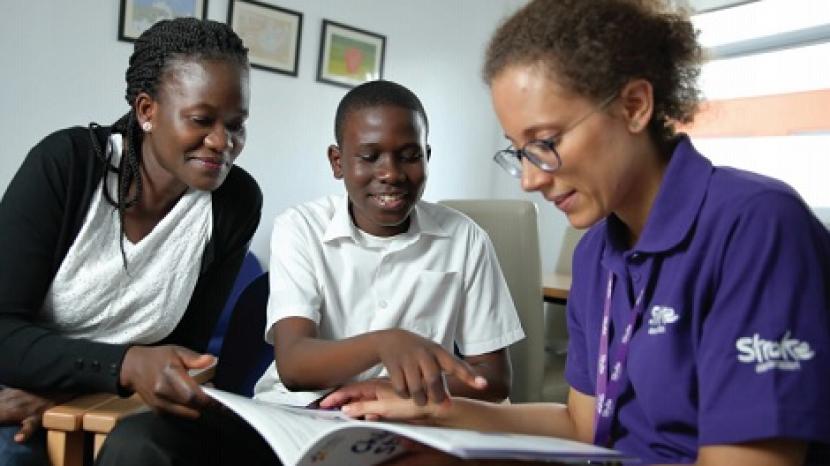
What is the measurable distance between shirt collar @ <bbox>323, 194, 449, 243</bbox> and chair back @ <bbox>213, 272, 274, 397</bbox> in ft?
0.64

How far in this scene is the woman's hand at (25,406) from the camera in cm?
111

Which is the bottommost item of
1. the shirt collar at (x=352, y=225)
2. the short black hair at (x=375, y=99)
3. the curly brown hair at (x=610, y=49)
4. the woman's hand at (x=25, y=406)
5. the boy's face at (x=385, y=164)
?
the woman's hand at (x=25, y=406)

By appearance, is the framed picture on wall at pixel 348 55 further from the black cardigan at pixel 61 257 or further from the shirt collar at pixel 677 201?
the shirt collar at pixel 677 201

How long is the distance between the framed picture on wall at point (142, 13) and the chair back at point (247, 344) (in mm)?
2320

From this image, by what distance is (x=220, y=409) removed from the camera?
112 centimetres

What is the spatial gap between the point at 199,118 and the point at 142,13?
2.31 meters

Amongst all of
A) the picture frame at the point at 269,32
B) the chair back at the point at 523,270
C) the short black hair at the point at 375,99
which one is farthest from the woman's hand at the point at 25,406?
the picture frame at the point at 269,32

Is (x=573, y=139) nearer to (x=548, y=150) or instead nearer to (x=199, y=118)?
(x=548, y=150)

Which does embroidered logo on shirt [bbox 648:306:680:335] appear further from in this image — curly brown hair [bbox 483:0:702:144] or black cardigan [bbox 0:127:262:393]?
black cardigan [bbox 0:127:262:393]

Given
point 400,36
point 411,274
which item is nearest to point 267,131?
point 400,36

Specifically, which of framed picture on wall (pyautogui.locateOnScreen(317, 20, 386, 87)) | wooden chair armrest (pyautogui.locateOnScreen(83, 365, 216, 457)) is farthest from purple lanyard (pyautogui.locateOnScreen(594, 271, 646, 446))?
framed picture on wall (pyautogui.locateOnScreen(317, 20, 386, 87))

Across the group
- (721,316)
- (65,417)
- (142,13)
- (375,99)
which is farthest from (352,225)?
(142,13)

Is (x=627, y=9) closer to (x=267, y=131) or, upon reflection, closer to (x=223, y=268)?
(x=223, y=268)

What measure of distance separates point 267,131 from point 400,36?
3.58 ft
